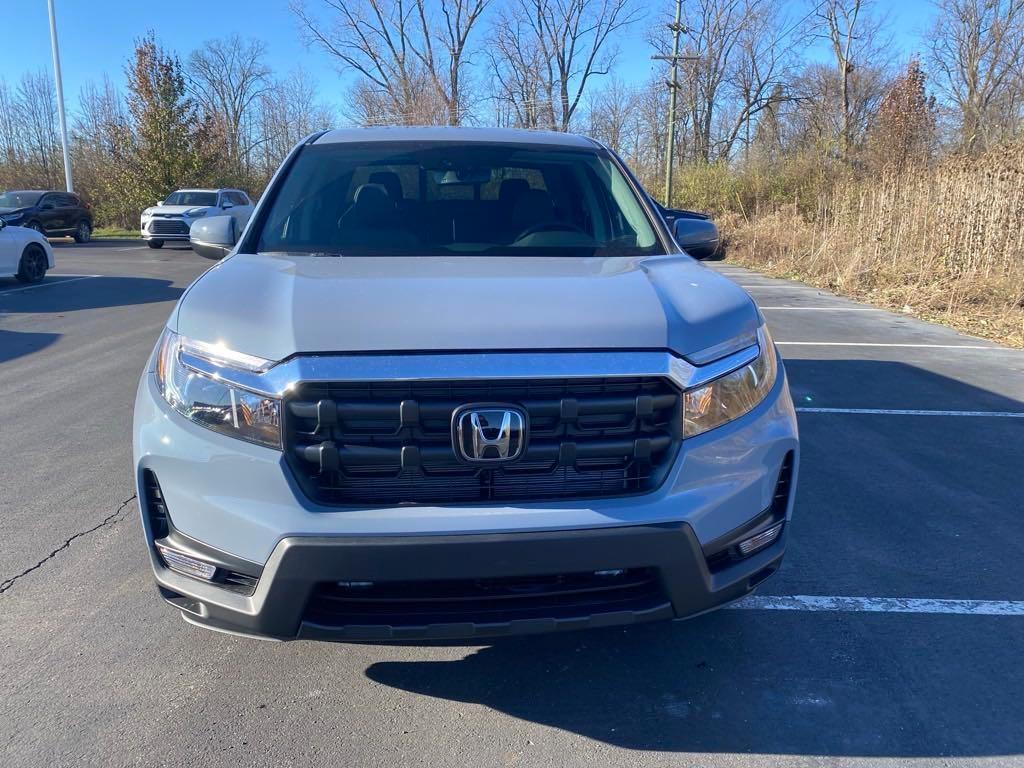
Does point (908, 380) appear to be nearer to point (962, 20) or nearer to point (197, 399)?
point (197, 399)

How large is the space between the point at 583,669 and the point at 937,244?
13.4m

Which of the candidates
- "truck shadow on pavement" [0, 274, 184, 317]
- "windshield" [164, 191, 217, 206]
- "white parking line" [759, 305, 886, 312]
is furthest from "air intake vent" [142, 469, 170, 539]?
"windshield" [164, 191, 217, 206]

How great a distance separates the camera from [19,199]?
2341 centimetres

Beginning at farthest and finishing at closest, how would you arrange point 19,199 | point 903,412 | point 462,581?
point 19,199, point 903,412, point 462,581

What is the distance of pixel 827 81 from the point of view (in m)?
37.4

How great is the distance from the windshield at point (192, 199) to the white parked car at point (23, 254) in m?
10.1

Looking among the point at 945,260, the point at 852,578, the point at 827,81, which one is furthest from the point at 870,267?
the point at 827,81

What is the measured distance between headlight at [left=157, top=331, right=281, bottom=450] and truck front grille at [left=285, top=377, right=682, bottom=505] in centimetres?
7

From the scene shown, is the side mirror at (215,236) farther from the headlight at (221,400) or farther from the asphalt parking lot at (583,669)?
the headlight at (221,400)

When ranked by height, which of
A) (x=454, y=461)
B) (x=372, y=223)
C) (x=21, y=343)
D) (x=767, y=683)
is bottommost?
(x=767, y=683)

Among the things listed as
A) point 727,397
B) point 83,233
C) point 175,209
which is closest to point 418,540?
point 727,397

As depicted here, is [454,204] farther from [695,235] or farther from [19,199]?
[19,199]

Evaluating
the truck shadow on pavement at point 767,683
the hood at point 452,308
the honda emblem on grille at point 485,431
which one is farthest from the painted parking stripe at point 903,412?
the honda emblem on grille at point 485,431

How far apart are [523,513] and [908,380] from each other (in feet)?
20.6
